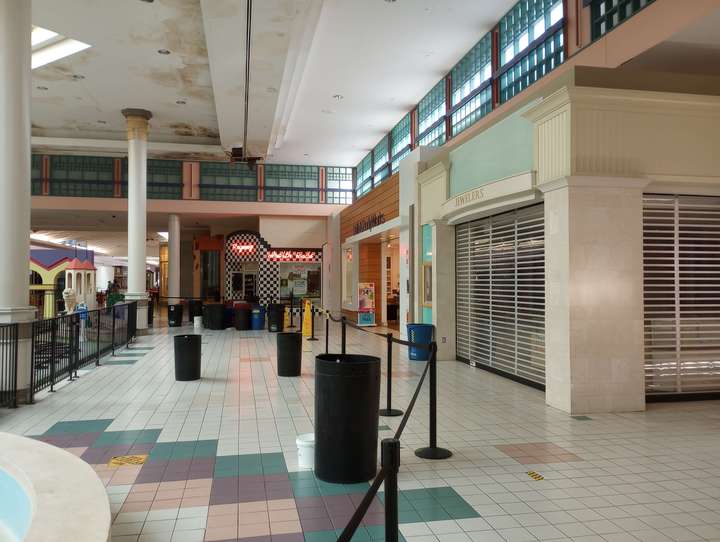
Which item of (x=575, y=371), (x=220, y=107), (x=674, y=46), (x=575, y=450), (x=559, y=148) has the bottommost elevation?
(x=575, y=450)

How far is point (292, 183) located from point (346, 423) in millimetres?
19621

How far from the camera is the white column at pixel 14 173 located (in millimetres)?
6484

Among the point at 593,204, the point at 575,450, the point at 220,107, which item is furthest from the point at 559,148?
the point at 220,107

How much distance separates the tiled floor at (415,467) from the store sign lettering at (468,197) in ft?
9.36

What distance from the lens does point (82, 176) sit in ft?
68.4

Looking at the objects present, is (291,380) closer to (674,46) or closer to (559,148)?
(559,148)

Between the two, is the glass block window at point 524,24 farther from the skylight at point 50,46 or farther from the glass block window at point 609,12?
the skylight at point 50,46

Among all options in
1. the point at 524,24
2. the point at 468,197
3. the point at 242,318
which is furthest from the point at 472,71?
the point at 242,318

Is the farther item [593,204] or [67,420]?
[593,204]

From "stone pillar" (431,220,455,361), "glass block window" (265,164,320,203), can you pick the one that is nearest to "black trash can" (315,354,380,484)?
"stone pillar" (431,220,455,361)

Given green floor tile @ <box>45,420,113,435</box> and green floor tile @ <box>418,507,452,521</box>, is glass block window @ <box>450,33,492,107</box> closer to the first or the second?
green floor tile @ <box>45,420,113,435</box>

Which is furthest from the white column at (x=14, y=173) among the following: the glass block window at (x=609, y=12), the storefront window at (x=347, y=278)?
the storefront window at (x=347, y=278)

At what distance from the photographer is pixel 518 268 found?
26.2 feet

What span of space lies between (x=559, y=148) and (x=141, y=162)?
11966mm
